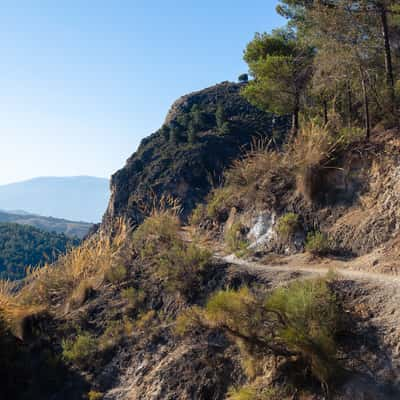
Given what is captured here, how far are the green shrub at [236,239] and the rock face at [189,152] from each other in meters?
26.1

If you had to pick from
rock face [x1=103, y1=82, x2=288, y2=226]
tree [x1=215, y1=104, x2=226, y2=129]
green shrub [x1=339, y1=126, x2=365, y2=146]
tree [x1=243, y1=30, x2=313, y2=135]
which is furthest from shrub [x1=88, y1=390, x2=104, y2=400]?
tree [x1=215, y1=104, x2=226, y2=129]

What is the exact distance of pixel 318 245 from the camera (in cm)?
695

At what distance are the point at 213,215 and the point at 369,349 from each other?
6715mm

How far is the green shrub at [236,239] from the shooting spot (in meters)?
8.46

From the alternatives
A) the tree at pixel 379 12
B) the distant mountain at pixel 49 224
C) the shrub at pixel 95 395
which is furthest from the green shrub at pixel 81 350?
the distant mountain at pixel 49 224

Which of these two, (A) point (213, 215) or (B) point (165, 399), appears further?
(A) point (213, 215)

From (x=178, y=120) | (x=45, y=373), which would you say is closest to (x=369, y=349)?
(x=45, y=373)

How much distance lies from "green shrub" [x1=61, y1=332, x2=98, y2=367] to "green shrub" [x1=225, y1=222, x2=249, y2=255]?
3.31m

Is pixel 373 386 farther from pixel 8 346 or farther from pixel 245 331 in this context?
pixel 8 346

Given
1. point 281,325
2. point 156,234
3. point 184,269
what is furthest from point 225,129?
point 281,325

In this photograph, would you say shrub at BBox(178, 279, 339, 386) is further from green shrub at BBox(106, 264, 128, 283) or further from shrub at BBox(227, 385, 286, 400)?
green shrub at BBox(106, 264, 128, 283)

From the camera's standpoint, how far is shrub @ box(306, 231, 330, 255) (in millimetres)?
6910

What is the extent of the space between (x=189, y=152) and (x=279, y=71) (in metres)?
28.7

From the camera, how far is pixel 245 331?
14.5 ft
